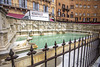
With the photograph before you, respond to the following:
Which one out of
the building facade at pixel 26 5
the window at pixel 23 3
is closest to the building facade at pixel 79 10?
the building facade at pixel 26 5

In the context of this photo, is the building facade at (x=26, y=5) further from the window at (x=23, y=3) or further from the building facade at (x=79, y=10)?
the building facade at (x=79, y=10)

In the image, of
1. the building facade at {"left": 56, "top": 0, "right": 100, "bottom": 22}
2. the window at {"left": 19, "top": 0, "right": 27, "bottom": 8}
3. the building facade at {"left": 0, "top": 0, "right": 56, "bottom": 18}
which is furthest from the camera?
the building facade at {"left": 56, "top": 0, "right": 100, "bottom": 22}

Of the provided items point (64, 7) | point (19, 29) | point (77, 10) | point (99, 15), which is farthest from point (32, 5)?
point (99, 15)

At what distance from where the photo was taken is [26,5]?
64.3 ft

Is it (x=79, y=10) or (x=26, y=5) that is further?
(x=79, y=10)

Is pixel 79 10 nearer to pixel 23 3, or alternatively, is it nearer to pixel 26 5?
pixel 26 5

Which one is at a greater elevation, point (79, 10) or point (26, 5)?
point (79, 10)

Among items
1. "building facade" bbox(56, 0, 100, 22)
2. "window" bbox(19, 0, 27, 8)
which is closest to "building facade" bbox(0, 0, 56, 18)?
"window" bbox(19, 0, 27, 8)

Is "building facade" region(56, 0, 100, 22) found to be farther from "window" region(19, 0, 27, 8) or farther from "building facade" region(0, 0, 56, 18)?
"window" region(19, 0, 27, 8)

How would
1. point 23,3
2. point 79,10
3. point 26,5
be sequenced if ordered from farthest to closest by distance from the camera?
point 79,10 < point 26,5 < point 23,3

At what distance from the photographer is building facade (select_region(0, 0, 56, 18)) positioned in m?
16.5

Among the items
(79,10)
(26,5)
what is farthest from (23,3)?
(79,10)

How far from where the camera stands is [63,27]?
1881cm

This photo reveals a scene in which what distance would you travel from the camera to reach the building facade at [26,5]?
1652 centimetres
